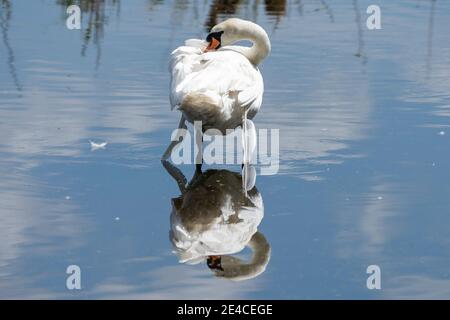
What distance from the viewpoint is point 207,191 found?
356 inches

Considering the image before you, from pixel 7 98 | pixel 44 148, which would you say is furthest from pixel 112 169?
pixel 7 98

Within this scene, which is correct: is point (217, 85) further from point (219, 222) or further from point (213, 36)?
point (213, 36)

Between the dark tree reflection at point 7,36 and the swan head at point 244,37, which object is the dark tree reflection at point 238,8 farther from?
the swan head at point 244,37

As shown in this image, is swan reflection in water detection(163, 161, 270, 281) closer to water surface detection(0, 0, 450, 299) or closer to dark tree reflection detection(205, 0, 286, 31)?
water surface detection(0, 0, 450, 299)

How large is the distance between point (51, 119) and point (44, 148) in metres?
0.86

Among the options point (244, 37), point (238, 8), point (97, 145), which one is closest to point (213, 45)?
point (244, 37)

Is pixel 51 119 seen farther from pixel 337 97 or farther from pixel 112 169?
pixel 337 97

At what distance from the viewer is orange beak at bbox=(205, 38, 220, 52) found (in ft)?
35.6

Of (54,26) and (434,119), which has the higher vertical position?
(434,119)

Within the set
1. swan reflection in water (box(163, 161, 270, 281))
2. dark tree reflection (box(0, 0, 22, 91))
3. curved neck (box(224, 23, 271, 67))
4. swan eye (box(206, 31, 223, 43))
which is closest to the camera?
swan reflection in water (box(163, 161, 270, 281))

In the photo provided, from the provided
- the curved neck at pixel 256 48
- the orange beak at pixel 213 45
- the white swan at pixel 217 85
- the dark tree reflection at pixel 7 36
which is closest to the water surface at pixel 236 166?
the dark tree reflection at pixel 7 36

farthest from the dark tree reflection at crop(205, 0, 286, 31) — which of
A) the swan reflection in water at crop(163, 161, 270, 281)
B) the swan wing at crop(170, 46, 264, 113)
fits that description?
the swan reflection in water at crop(163, 161, 270, 281)

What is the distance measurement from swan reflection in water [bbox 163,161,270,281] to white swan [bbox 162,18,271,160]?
0.42 m

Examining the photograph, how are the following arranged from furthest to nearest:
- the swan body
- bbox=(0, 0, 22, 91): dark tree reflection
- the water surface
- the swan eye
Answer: bbox=(0, 0, 22, 91): dark tree reflection, the swan eye, the swan body, the water surface
